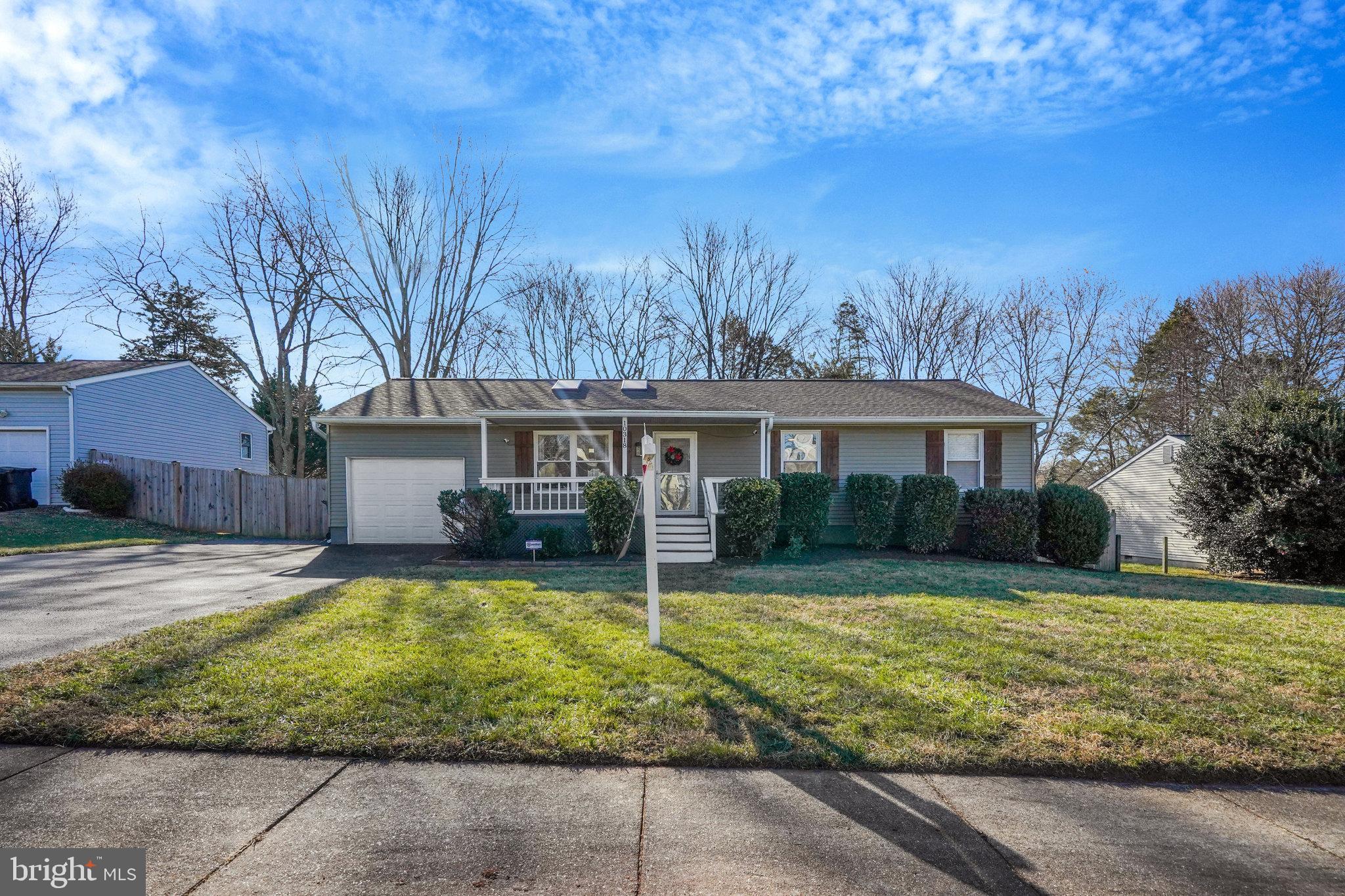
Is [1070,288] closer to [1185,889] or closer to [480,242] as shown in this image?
[480,242]

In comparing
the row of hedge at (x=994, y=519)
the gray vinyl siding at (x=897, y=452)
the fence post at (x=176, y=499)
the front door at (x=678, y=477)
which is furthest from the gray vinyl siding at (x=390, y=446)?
the row of hedge at (x=994, y=519)

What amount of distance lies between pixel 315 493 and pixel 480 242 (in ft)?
40.8

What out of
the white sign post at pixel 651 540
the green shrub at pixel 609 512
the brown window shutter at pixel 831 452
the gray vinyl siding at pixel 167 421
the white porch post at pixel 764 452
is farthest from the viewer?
the gray vinyl siding at pixel 167 421

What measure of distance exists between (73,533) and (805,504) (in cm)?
1588

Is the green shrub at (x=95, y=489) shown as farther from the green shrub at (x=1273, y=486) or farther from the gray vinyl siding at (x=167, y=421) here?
the green shrub at (x=1273, y=486)

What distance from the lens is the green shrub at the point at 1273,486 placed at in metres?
11.5

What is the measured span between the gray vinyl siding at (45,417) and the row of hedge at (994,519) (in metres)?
20.6

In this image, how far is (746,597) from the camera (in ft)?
26.1

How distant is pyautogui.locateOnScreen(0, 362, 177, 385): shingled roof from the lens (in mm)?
17188

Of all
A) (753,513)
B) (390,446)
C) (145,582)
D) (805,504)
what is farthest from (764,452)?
(145,582)

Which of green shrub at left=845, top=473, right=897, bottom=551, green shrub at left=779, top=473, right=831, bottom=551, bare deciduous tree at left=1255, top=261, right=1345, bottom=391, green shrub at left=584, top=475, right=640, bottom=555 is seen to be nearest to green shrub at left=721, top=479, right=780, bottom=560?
green shrub at left=779, top=473, right=831, bottom=551

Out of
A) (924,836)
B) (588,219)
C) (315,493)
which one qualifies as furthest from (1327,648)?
(315,493)

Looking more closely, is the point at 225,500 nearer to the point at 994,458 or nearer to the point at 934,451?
the point at 934,451

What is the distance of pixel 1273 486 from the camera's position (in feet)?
39.6
